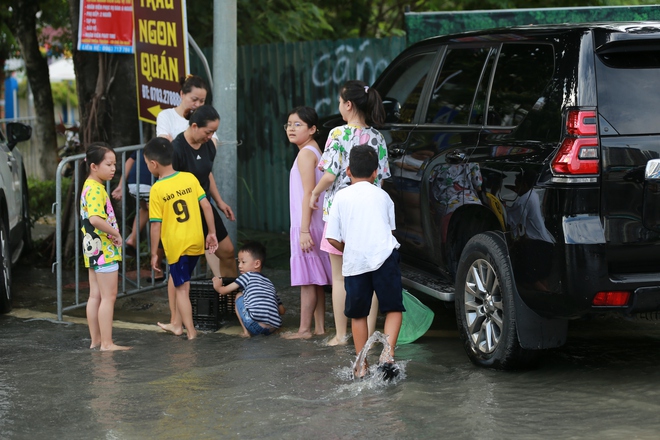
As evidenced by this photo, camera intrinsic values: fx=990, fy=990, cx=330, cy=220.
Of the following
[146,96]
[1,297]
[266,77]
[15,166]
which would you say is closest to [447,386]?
[1,297]

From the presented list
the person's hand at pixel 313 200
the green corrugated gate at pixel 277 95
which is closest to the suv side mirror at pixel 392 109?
the person's hand at pixel 313 200

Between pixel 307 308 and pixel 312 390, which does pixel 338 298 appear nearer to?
pixel 307 308

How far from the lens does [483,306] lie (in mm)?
5766

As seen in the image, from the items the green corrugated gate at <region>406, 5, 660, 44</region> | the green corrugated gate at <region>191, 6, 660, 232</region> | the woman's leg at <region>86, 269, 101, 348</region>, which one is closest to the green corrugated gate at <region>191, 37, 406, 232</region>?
the green corrugated gate at <region>191, 6, 660, 232</region>

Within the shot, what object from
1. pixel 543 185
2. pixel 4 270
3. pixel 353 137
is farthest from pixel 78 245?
pixel 543 185

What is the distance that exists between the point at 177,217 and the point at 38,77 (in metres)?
14.6

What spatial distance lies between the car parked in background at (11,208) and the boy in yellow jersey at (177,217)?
5.38 feet

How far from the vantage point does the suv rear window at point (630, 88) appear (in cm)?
510

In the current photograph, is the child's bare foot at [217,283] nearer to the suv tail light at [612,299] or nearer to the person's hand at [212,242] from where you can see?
the person's hand at [212,242]

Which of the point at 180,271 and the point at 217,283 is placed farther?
the point at 217,283

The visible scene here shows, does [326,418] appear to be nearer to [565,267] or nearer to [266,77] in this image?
[565,267]

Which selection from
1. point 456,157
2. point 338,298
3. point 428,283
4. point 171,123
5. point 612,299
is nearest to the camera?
point 612,299

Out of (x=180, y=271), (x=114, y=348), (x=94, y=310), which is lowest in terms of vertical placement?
(x=114, y=348)

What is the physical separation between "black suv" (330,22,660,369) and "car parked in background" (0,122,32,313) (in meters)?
3.62
